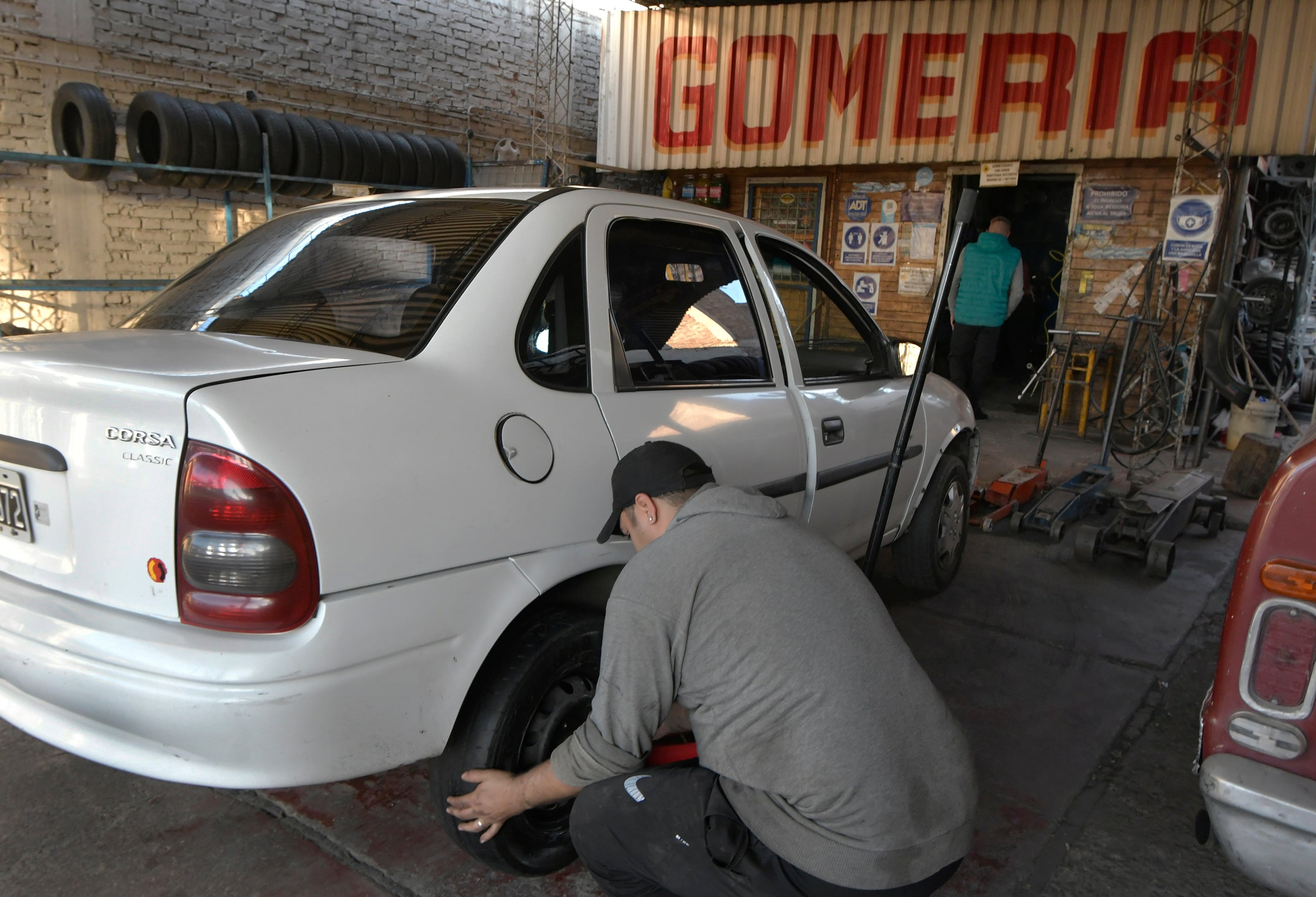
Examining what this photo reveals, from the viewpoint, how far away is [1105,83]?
8336 mm

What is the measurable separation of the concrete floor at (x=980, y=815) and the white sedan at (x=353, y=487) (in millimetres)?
527

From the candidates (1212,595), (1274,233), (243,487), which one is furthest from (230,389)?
(1274,233)

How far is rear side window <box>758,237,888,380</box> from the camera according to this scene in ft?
10.7

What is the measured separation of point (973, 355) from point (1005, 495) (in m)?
3.91

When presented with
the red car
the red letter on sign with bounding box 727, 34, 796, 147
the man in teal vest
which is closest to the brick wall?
the red letter on sign with bounding box 727, 34, 796, 147

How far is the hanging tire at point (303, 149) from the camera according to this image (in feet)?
29.3

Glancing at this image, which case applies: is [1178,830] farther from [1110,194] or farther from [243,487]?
[1110,194]

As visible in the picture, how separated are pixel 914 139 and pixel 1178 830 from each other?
327 inches

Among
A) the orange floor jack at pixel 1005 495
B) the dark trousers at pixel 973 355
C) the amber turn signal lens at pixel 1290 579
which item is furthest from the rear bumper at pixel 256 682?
the dark trousers at pixel 973 355

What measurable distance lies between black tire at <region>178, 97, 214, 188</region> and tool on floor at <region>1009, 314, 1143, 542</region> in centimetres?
792

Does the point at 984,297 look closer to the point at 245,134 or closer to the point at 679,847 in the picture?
the point at 245,134

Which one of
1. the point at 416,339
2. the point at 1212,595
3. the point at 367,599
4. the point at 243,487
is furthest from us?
the point at 1212,595

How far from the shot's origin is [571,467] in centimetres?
208

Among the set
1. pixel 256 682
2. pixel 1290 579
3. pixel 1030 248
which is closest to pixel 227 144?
pixel 256 682
